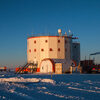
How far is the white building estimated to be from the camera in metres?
40.3

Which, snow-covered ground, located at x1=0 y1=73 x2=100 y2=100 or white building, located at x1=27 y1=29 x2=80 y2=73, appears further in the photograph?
white building, located at x1=27 y1=29 x2=80 y2=73

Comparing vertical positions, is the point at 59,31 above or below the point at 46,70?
above

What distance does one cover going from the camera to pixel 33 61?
42781 millimetres

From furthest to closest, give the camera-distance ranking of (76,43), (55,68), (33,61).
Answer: (76,43)
(33,61)
(55,68)

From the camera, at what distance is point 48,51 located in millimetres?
41469

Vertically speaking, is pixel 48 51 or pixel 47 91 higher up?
pixel 48 51

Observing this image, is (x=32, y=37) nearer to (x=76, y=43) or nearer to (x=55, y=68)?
(x=55, y=68)

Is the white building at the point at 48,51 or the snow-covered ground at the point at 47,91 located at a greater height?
the white building at the point at 48,51

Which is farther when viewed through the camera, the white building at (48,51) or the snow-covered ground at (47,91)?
the white building at (48,51)

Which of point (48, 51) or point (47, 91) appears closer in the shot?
point (47, 91)

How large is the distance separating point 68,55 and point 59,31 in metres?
5.95

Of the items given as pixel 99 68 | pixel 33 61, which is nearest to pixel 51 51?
pixel 33 61

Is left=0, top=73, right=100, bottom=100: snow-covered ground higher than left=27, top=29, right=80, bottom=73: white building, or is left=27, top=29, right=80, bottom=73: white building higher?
left=27, top=29, right=80, bottom=73: white building

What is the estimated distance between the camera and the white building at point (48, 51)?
1587 inches
